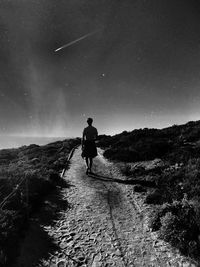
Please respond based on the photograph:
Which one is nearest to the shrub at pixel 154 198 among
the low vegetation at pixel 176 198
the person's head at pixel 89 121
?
the low vegetation at pixel 176 198

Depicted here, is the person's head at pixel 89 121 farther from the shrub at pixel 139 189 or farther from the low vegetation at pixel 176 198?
the shrub at pixel 139 189

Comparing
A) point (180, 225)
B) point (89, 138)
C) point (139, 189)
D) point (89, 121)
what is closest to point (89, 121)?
point (89, 121)

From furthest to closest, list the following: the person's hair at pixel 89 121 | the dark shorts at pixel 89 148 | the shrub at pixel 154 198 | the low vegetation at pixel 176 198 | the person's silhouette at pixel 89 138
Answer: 1. the dark shorts at pixel 89 148
2. the person's silhouette at pixel 89 138
3. the person's hair at pixel 89 121
4. the shrub at pixel 154 198
5. the low vegetation at pixel 176 198

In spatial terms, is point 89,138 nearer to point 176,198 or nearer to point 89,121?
point 89,121

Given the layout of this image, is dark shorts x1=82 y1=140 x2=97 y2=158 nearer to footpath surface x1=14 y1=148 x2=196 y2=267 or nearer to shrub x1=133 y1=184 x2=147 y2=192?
footpath surface x1=14 y1=148 x2=196 y2=267

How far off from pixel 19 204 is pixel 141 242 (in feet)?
16.4

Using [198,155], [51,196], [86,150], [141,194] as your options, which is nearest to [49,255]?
[51,196]

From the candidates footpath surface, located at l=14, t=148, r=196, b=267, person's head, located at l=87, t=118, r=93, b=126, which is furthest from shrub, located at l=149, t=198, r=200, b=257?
person's head, located at l=87, t=118, r=93, b=126

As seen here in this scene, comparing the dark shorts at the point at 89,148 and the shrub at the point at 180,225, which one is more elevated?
the dark shorts at the point at 89,148

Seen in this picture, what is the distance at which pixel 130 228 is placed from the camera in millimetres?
6578

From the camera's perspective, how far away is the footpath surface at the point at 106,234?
5.09m

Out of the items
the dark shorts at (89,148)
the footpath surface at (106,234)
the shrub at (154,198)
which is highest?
the dark shorts at (89,148)

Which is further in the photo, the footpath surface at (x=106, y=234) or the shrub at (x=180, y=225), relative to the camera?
the shrub at (x=180, y=225)

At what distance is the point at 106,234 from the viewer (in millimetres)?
6250
